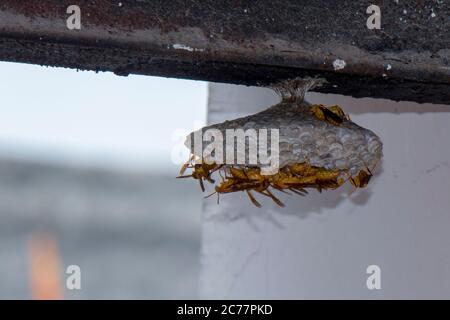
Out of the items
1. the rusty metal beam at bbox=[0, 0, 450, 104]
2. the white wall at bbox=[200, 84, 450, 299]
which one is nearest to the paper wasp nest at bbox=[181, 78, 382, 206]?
the rusty metal beam at bbox=[0, 0, 450, 104]

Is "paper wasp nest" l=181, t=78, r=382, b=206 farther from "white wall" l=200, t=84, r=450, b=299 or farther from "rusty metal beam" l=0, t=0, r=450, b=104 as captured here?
"white wall" l=200, t=84, r=450, b=299

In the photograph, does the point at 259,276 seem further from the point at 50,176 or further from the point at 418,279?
the point at 50,176

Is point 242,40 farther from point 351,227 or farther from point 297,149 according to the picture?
point 351,227

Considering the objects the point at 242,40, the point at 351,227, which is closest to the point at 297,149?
the point at 242,40

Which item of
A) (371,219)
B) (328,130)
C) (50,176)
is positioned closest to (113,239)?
(50,176)

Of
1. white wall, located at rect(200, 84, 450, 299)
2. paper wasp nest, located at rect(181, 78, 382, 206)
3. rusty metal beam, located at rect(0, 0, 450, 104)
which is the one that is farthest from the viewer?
white wall, located at rect(200, 84, 450, 299)

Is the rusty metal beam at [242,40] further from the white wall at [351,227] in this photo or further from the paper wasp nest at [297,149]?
the white wall at [351,227]
